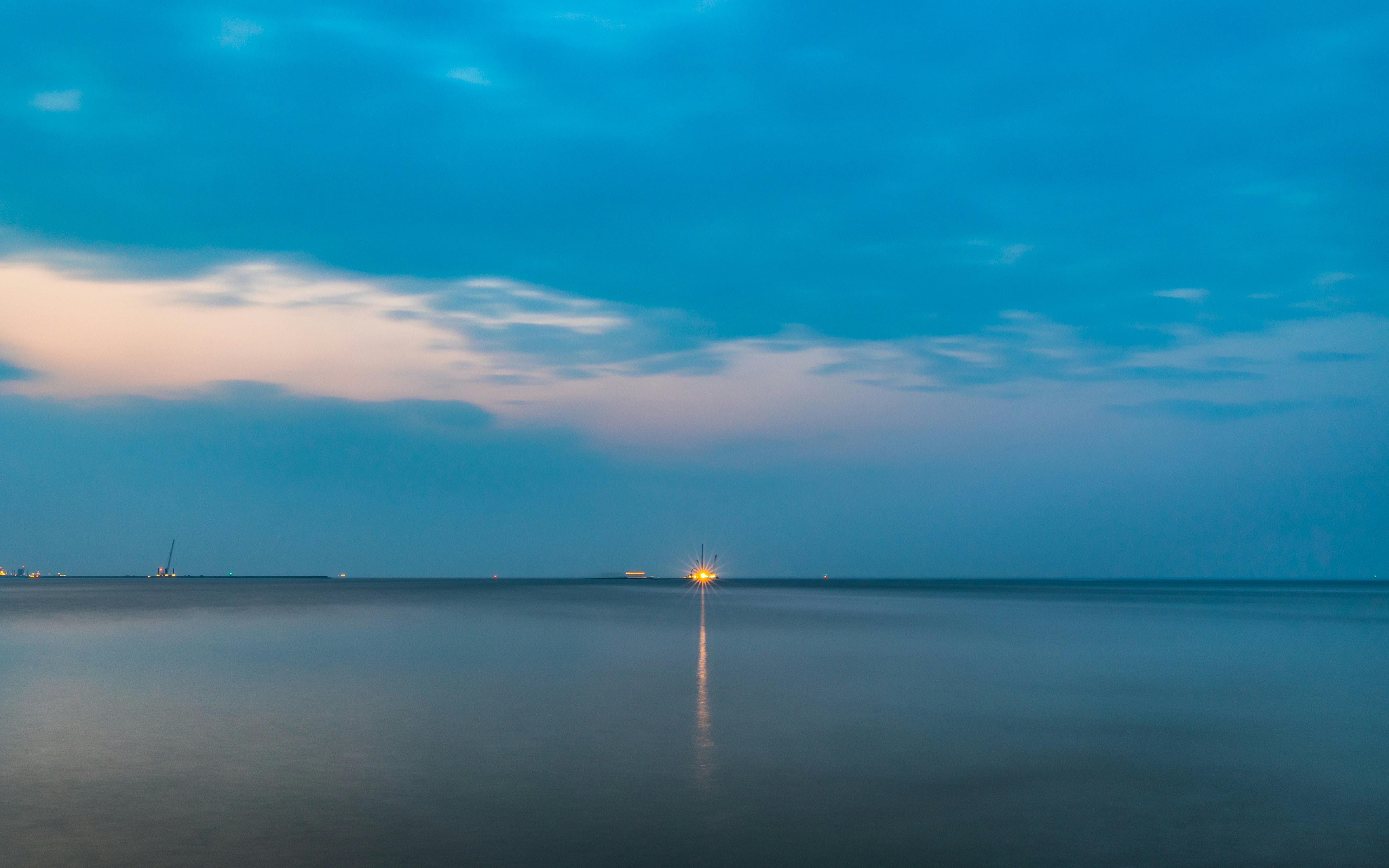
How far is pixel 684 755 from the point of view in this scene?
20.0 m

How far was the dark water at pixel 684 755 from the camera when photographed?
44.4 feet

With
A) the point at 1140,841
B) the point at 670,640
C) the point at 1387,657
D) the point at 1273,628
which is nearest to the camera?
the point at 1140,841

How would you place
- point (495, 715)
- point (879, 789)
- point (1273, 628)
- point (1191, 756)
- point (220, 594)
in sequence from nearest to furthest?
point (879, 789) → point (1191, 756) → point (495, 715) → point (1273, 628) → point (220, 594)

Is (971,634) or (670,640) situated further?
(971,634)

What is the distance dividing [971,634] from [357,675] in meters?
37.7

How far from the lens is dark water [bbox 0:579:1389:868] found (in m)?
13.5

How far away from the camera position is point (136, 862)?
1250cm

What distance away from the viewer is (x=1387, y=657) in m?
47.1

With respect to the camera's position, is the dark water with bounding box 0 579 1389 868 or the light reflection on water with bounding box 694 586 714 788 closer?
the dark water with bounding box 0 579 1389 868

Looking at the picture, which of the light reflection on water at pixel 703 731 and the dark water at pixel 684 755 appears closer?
the dark water at pixel 684 755

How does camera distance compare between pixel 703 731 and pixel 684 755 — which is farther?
pixel 703 731

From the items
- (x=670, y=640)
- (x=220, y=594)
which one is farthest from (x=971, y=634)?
(x=220, y=594)

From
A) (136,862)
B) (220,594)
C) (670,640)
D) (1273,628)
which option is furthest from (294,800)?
(220,594)

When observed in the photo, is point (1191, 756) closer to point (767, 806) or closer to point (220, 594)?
point (767, 806)
